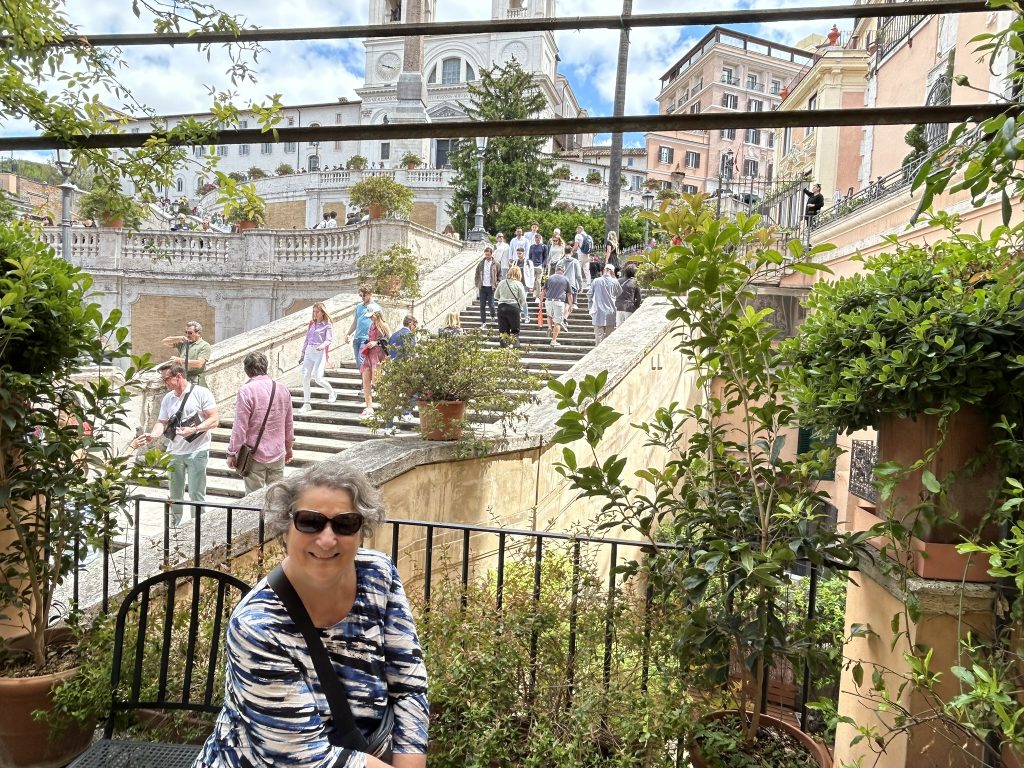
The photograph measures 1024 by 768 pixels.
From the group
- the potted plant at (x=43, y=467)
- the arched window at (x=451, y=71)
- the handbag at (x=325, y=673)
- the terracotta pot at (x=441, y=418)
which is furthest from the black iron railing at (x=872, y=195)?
the arched window at (x=451, y=71)

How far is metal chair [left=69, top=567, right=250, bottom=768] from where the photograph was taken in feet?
8.25

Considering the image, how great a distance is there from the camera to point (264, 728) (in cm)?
181

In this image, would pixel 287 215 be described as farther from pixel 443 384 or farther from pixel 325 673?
pixel 325 673

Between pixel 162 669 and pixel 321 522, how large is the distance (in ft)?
3.99

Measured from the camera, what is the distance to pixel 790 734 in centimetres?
256

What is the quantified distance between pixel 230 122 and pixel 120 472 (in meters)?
1.59

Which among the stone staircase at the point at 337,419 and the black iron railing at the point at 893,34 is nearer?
the stone staircase at the point at 337,419

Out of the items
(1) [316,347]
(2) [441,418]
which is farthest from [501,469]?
(1) [316,347]

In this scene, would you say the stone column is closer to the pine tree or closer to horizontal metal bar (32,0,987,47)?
the pine tree

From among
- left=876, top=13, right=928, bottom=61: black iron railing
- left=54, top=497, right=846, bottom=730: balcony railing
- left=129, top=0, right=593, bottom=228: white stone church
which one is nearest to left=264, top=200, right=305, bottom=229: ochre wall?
left=129, top=0, right=593, bottom=228: white stone church

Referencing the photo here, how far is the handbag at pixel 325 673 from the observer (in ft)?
6.17

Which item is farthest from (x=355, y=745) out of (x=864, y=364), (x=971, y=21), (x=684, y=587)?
(x=971, y=21)

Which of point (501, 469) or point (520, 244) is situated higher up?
point (520, 244)

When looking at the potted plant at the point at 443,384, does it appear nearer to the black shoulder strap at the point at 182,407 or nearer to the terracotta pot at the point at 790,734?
the black shoulder strap at the point at 182,407
